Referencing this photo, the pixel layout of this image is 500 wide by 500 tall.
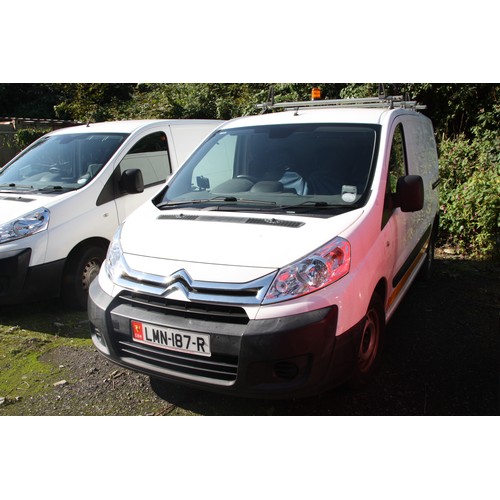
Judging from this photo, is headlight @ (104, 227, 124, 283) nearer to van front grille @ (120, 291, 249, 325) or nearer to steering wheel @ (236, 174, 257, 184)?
van front grille @ (120, 291, 249, 325)

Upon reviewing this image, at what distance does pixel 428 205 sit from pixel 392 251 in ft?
5.60

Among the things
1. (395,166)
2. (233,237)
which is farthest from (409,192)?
(233,237)

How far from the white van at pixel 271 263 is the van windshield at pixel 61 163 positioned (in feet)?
5.28

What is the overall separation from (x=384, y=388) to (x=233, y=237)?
4.87 feet

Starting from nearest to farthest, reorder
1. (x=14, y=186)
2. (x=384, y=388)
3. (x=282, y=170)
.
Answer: (x=384, y=388) < (x=282, y=170) < (x=14, y=186)

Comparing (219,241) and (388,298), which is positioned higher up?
(219,241)

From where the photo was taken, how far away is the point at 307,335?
8.27ft

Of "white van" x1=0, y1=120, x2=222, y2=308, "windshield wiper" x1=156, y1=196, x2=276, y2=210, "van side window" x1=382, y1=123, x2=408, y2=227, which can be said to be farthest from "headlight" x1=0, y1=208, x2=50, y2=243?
"van side window" x1=382, y1=123, x2=408, y2=227

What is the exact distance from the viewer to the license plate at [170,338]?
2617 mm

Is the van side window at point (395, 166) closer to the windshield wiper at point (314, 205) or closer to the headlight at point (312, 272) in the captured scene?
the windshield wiper at point (314, 205)

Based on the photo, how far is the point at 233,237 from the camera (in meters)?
2.90

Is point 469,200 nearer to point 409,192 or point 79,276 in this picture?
point 409,192

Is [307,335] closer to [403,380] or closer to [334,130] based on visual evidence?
[403,380]

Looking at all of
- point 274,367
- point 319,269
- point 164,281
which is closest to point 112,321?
point 164,281
